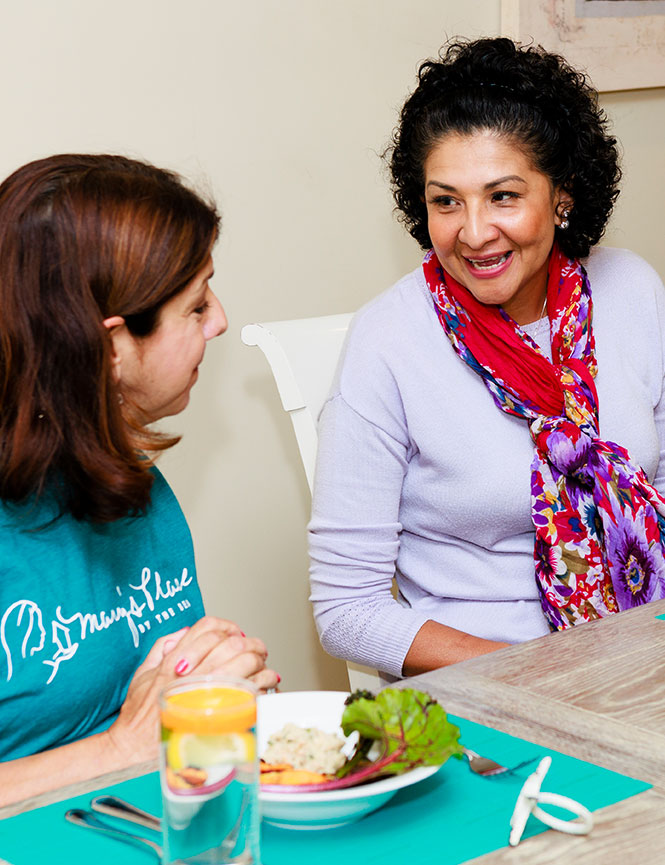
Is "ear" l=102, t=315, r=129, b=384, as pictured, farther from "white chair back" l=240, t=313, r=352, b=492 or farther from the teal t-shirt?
"white chair back" l=240, t=313, r=352, b=492

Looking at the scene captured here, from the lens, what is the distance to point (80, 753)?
39.9 inches

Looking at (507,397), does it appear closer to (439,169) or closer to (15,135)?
(439,169)

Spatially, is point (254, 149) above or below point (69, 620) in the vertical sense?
above

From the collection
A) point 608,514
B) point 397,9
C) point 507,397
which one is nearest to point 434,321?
point 507,397

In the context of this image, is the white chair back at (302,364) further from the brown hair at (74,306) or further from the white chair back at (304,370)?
the brown hair at (74,306)

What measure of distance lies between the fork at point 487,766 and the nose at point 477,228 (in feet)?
3.03

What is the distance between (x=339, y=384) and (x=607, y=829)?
0.94m

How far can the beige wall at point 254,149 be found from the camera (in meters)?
1.88

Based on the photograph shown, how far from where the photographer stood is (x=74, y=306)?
1.06 metres

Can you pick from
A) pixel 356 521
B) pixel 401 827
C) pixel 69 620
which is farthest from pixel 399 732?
pixel 356 521

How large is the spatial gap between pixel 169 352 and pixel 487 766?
0.53 m

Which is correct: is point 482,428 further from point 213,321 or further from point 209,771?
point 209,771

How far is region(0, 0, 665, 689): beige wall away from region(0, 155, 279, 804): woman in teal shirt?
79 cm

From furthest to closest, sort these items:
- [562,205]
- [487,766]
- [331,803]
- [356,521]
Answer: [562,205], [356,521], [487,766], [331,803]
